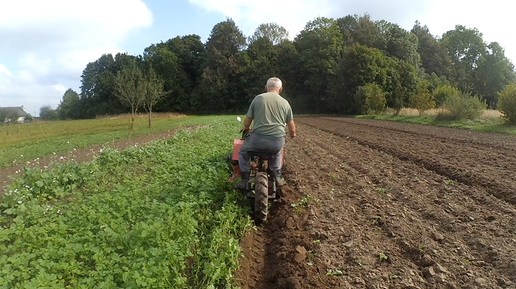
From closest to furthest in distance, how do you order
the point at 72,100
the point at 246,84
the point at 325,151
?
the point at 325,151 → the point at 246,84 → the point at 72,100

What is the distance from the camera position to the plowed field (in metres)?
3.76

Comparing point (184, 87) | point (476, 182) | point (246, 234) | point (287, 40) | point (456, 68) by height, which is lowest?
point (246, 234)

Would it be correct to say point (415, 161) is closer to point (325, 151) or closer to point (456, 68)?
point (325, 151)

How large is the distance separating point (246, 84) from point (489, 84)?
4203 centimetres

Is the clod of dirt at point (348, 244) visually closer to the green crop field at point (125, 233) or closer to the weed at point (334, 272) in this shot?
the weed at point (334, 272)

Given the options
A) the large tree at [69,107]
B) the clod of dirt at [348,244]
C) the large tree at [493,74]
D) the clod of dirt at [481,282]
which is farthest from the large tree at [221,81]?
the clod of dirt at [481,282]

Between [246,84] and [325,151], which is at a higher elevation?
[246,84]

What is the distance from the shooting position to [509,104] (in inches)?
795

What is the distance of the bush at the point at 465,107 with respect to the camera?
23.7 meters

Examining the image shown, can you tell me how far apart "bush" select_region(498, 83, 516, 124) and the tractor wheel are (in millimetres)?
20461

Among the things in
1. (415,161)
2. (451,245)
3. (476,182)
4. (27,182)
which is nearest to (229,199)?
(451,245)

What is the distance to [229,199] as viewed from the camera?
5.70 metres

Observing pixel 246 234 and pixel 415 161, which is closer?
pixel 246 234

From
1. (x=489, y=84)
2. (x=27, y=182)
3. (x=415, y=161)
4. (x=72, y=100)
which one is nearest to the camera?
(x=27, y=182)
